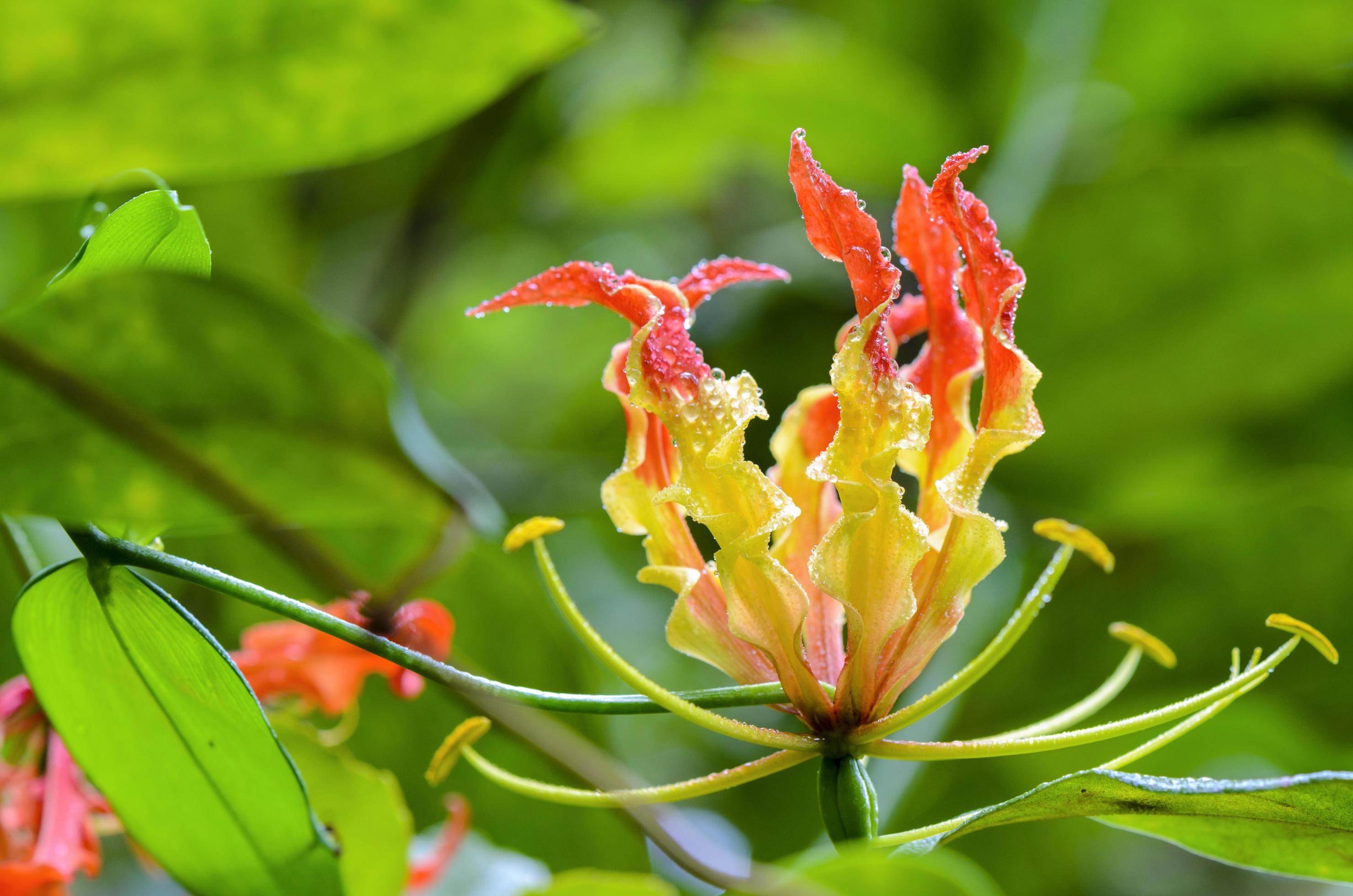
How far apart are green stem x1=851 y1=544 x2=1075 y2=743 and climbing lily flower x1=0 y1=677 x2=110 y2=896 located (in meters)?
0.42

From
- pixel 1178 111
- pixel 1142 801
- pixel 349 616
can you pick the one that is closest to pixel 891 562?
pixel 1142 801

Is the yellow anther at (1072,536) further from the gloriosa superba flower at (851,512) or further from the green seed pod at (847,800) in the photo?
the green seed pod at (847,800)

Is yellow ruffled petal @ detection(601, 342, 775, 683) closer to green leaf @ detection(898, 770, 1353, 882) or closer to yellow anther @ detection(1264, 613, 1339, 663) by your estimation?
green leaf @ detection(898, 770, 1353, 882)

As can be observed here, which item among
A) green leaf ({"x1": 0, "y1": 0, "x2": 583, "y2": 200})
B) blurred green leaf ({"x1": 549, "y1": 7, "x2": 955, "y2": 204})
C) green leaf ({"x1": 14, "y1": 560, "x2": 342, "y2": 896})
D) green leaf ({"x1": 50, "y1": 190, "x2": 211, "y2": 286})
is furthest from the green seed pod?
blurred green leaf ({"x1": 549, "y1": 7, "x2": 955, "y2": 204})

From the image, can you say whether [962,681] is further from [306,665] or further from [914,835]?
[306,665]

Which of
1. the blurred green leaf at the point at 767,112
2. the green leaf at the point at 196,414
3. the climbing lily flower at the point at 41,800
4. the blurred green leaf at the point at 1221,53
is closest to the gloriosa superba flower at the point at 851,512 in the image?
the green leaf at the point at 196,414

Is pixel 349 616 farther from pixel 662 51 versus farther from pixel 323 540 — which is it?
pixel 662 51

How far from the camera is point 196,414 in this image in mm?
562

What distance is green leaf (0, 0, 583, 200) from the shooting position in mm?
738

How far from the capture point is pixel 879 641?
0.52m

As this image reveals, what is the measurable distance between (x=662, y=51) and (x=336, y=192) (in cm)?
52

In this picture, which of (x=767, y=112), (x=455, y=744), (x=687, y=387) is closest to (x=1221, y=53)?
(x=767, y=112)

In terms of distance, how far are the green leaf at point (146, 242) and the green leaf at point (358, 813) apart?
285 millimetres

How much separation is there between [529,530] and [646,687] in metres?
0.10
